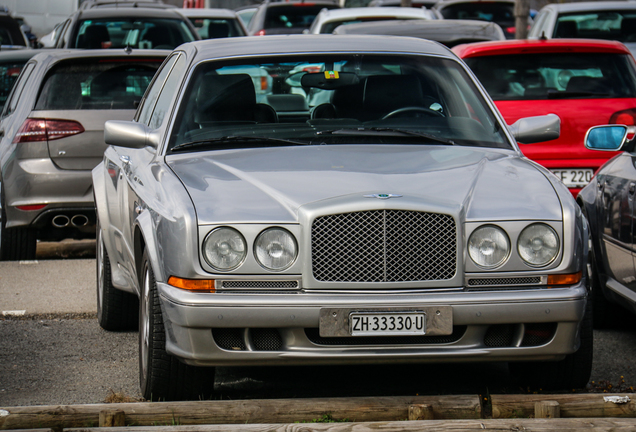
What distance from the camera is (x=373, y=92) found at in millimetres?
5949

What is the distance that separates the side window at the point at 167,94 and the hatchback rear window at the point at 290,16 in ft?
46.0

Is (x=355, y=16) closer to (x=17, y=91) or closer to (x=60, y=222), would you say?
(x=17, y=91)

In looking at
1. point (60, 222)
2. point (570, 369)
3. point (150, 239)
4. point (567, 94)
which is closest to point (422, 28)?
point (567, 94)

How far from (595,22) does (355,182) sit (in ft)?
36.9

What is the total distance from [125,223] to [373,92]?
5.02 feet

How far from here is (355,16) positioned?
16.0 meters

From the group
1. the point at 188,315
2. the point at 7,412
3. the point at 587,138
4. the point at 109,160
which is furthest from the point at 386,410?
Answer: the point at 109,160

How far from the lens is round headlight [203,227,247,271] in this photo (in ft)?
14.5

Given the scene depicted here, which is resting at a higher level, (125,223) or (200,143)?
(200,143)

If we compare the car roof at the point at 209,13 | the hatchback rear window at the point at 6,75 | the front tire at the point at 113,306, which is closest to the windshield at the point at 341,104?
the front tire at the point at 113,306

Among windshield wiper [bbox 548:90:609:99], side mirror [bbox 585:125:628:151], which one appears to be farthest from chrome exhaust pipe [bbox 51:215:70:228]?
side mirror [bbox 585:125:628:151]

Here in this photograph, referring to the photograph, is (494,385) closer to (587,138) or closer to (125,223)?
(587,138)

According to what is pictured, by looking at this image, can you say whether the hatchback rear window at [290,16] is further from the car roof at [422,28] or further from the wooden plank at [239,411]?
the wooden plank at [239,411]

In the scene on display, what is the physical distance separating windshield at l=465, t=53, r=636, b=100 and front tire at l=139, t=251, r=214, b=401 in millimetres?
5044
